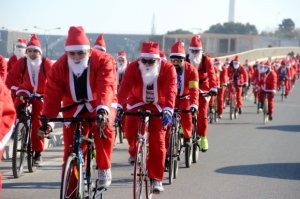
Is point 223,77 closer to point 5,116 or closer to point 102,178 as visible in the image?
point 102,178

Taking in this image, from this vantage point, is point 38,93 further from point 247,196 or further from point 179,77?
point 247,196

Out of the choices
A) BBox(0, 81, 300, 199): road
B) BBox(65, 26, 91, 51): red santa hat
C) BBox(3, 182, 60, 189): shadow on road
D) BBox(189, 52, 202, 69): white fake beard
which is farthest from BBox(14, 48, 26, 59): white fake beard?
BBox(65, 26, 91, 51): red santa hat

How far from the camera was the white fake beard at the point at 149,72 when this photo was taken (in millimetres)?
8875

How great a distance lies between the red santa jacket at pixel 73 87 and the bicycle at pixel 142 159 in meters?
0.94

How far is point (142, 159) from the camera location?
8.18 meters

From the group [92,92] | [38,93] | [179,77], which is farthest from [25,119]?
[92,92]

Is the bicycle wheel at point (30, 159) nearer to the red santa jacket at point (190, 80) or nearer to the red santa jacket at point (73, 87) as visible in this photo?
the red santa jacket at point (190, 80)

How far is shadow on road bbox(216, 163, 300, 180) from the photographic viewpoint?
11203 millimetres

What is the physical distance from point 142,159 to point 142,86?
4.09 ft

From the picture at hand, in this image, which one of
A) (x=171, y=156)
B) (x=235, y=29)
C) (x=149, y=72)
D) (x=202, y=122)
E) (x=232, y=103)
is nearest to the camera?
(x=149, y=72)

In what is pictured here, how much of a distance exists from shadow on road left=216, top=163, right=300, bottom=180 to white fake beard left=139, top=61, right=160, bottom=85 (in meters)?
3.10

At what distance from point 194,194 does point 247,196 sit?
28.3 inches

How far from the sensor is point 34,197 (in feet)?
28.6

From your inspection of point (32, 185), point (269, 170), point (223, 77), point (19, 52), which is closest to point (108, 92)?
point (32, 185)
